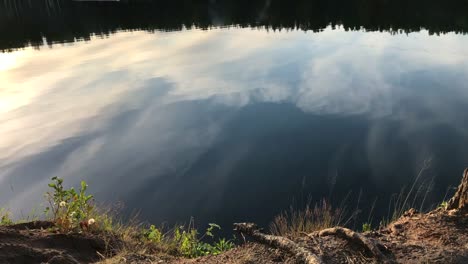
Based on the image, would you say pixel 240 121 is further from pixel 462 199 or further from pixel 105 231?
pixel 462 199

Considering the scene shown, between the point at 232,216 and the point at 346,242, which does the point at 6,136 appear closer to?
the point at 232,216

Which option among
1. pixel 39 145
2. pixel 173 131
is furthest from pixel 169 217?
pixel 39 145

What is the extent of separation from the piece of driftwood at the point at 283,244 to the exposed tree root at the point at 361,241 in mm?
768

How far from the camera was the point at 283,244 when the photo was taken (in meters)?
5.87

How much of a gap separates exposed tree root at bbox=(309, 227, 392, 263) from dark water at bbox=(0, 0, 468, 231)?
557cm

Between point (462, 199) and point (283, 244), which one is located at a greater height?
point (283, 244)

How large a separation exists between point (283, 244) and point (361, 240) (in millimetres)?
1068

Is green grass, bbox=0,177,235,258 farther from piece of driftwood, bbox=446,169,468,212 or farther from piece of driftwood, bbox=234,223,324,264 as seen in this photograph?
piece of driftwood, bbox=446,169,468,212

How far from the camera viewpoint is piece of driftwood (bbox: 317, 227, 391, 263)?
5570 millimetres

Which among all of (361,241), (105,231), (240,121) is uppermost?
(361,241)

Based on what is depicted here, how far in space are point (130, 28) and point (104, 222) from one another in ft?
160

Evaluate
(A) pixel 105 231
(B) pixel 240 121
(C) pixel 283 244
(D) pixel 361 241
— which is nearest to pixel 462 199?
(D) pixel 361 241

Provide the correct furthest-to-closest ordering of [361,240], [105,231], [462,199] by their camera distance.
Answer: [105,231] → [462,199] → [361,240]

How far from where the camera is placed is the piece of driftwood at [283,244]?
17.7 feet
